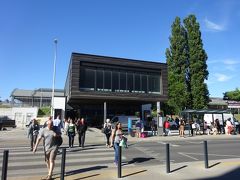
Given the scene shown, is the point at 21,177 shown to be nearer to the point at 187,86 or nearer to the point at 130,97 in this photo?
the point at 130,97

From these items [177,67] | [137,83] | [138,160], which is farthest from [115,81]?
[138,160]

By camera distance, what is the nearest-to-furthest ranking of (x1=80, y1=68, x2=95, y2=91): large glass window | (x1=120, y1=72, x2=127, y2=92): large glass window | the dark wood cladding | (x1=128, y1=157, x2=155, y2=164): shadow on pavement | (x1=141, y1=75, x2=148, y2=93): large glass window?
(x1=128, y1=157, x2=155, y2=164): shadow on pavement < the dark wood cladding < (x1=80, y1=68, x2=95, y2=91): large glass window < (x1=120, y1=72, x2=127, y2=92): large glass window < (x1=141, y1=75, x2=148, y2=93): large glass window

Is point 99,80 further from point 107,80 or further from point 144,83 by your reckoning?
point 144,83

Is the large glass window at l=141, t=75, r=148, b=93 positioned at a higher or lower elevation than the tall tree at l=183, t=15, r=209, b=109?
lower

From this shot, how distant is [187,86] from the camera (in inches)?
2247

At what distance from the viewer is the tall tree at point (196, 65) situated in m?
54.5

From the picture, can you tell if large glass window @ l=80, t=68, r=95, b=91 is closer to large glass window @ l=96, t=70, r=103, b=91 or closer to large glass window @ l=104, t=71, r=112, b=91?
large glass window @ l=96, t=70, r=103, b=91

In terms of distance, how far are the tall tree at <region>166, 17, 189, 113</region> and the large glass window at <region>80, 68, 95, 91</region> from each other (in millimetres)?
21796

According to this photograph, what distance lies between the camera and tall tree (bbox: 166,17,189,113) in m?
55.3

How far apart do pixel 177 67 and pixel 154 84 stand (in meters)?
17.5

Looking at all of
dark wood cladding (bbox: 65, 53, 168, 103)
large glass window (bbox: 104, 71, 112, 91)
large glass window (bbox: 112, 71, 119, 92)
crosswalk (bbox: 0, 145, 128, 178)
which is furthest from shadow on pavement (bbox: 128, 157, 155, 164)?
large glass window (bbox: 112, 71, 119, 92)

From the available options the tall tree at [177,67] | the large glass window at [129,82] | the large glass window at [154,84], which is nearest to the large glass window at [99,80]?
the large glass window at [129,82]

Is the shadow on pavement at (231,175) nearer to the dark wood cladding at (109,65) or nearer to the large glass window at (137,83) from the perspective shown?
the dark wood cladding at (109,65)

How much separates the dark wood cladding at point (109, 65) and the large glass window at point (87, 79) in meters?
0.73
